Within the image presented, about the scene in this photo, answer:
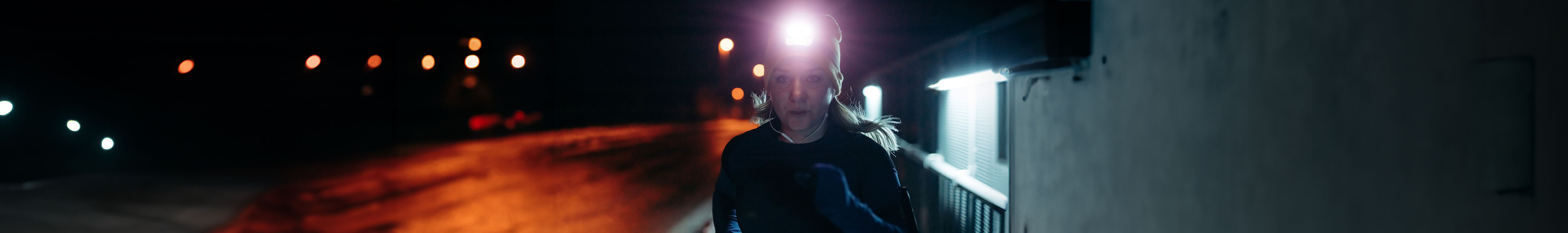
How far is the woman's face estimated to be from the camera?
8.27ft

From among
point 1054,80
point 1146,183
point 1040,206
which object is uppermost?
point 1054,80

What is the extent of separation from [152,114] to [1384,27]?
16.0m

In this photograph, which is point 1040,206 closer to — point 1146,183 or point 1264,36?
point 1146,183

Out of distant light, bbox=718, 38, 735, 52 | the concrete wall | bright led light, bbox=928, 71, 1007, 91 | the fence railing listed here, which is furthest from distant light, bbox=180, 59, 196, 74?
the concrete wall

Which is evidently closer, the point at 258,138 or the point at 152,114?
the point at 152,114

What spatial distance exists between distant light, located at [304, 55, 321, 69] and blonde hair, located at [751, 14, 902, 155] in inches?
561

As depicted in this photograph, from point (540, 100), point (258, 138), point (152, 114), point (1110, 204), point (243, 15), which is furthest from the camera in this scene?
point (540, 100)

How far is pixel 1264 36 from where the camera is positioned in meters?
1.73

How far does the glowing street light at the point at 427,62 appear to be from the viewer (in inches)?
755

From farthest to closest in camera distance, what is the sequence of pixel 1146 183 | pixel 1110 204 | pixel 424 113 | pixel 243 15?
pixel 424 113 → pixel 243 15 → pixel 1110 204 → pixel 1146 183

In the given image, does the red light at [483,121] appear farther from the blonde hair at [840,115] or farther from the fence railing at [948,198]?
the blonde hair at [840,115]

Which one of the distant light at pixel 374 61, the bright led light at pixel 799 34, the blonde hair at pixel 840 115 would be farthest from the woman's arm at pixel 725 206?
the distant light at pixel 374 61

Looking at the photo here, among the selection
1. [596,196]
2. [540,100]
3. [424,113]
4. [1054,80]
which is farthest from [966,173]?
[540,100]

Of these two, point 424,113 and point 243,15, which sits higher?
point 243,15
